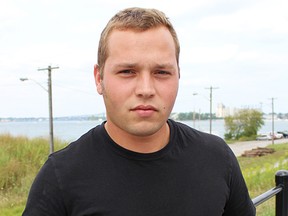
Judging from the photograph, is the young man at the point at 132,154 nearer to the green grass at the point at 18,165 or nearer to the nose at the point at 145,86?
the nose at the point at 145,86

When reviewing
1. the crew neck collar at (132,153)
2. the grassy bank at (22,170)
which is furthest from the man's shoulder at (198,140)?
the grassy bank at (22,170)

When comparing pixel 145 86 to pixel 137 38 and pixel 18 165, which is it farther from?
pixel 18 165

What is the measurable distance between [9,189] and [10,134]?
6.89 metres

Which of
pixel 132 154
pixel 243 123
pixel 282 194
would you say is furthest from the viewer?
pixel 243 123

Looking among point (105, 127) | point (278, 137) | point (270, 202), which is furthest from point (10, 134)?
point (278, 137)

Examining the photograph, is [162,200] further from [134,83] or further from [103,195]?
Answer: [134,83]

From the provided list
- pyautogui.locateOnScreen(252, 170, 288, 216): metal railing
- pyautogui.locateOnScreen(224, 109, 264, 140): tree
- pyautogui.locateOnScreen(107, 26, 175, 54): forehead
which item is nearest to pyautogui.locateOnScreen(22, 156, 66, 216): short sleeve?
pyautogui.locateOnScreen(107, 26, 175, 54): forehead

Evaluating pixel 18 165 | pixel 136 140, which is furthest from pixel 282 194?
pixel 18 165

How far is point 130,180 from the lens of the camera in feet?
4.18

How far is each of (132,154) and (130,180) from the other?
0.29 ft

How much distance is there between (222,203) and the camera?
54.7 inches

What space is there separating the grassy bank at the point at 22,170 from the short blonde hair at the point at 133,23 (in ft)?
26.4

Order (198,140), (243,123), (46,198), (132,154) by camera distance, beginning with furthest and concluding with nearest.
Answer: (243,123), (198,140), (132,154), (46,198)

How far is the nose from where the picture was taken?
123 cm
